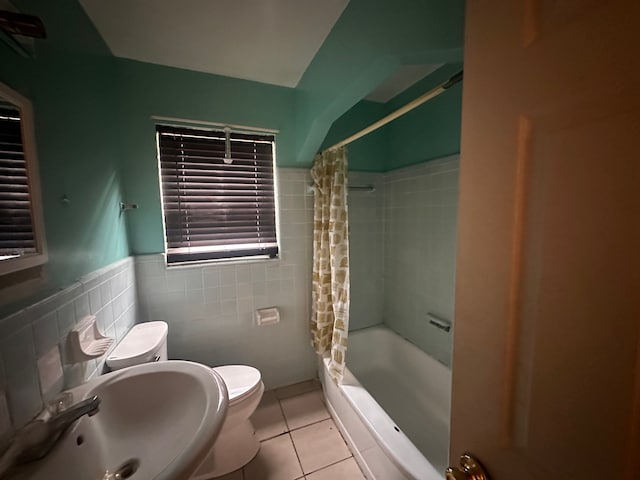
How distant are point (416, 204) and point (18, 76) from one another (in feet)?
6.64

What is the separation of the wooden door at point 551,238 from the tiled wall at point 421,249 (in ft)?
4.17

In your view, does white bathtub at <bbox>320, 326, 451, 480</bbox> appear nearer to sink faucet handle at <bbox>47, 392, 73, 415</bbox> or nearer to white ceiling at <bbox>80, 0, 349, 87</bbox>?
sink faucet handle at <bbox>47, 392, 73, 415</bbox>

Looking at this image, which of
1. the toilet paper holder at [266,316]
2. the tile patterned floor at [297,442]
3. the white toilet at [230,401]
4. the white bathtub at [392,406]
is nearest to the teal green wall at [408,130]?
the toilet paper holder at [266,316]

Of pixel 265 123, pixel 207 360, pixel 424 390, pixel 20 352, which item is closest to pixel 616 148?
pixel 20 352

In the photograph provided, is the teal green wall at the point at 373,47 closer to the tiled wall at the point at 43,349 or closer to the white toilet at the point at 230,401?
the tiled wall at the point at 43,349

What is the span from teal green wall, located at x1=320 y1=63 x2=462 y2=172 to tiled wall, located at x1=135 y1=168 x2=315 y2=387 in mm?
555

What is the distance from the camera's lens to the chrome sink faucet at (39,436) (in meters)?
0.56

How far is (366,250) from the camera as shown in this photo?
221 centimetres

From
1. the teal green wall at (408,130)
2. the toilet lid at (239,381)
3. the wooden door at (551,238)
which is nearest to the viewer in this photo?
the wooden door at (551,238)

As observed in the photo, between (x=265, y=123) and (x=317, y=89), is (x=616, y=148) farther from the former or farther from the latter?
(x=265, y=123)

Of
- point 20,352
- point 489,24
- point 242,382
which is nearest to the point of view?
point 489,24

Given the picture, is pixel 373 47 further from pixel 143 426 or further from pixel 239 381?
pixel 239 381

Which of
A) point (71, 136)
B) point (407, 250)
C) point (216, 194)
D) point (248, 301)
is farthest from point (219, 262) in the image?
point (407, 250)

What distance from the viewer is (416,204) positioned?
75.1 inches
